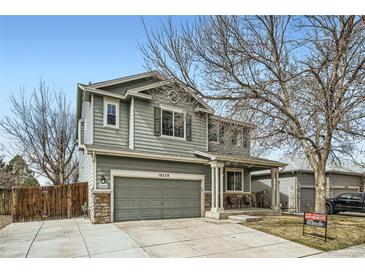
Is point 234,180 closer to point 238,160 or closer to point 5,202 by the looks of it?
point 238,160

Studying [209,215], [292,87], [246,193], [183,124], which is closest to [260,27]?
[292,87]

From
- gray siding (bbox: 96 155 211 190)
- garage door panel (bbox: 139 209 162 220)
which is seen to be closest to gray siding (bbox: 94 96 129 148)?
gray siding (bbox: 96 155 211 190)

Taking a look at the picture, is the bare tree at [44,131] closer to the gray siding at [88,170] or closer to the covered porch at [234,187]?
the gray siding at [88,170]

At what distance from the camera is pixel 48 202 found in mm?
11859

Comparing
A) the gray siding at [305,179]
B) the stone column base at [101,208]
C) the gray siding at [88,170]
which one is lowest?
the stone column base at [101,208]

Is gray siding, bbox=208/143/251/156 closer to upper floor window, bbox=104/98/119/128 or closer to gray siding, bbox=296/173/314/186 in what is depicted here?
upper floor window, bbox=104/98/119/128

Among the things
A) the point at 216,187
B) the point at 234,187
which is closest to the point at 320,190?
the point at 216,187

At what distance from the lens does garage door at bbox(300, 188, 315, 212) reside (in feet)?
57.6

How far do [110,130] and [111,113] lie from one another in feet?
2.41

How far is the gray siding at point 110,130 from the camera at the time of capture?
11.4 metres

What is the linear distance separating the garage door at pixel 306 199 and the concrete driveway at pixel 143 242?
32.0 feet

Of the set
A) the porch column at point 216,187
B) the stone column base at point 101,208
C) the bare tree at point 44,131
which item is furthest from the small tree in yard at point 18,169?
the porch column at point 216,187

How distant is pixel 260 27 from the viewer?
959 cm
